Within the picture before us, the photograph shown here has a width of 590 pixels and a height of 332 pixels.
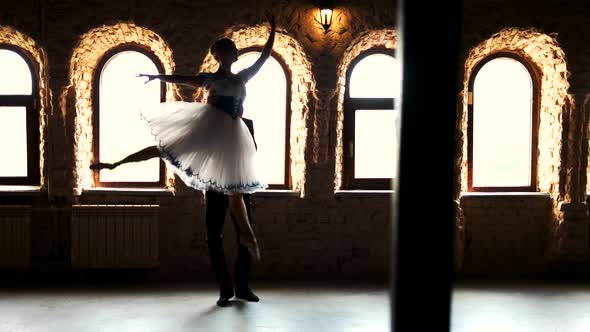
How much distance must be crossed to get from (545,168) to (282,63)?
9.37 ft

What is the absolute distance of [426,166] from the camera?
1.62m

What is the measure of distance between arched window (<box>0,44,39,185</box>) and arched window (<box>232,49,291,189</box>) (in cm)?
208

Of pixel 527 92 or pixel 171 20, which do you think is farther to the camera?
pixel 527 92

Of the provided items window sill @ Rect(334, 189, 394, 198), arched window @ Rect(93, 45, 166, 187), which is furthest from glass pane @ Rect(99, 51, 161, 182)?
window sill @ Rect(334, 189, 394, 198)

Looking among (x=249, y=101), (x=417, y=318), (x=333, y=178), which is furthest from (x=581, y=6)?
(x=417, y=318)

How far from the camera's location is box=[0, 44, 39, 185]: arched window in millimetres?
5539

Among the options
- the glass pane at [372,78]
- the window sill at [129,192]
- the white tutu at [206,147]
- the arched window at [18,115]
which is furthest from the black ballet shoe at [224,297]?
the arched window at [18,115]

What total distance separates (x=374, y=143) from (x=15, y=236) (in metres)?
3.51

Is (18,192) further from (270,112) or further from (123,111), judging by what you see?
(270,112)

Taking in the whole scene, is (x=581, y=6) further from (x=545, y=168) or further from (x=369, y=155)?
(x=369, y=155)

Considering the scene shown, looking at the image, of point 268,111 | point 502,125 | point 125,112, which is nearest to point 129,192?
point 125,112

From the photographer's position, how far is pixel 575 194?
5.48 metres

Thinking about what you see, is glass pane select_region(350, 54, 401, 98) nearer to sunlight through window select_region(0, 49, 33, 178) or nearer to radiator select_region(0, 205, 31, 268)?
sunlight through window select_region(0, 49, 33, 178)

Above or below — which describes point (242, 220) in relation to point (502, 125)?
below
